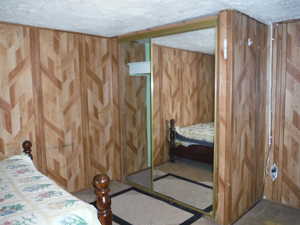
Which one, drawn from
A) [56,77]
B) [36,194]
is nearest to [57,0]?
[56,77]

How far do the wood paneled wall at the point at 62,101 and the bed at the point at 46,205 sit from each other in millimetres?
1203

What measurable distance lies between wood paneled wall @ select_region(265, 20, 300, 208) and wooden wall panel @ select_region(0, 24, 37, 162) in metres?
3.27

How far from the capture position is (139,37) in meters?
3.44

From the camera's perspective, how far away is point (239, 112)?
8.92ft

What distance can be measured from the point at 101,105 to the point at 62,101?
2.13 feet

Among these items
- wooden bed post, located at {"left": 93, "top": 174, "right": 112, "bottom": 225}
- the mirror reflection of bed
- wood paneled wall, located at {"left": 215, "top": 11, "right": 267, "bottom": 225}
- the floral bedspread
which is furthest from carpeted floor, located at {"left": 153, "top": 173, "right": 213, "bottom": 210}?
the floral bedspread

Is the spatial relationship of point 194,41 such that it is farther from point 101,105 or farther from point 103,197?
point 103,197

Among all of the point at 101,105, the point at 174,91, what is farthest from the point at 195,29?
the point at 101,105

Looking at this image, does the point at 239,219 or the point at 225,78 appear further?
the point at 239,219

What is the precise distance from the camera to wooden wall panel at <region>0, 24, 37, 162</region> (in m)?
2.83

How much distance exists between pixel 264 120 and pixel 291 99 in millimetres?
431

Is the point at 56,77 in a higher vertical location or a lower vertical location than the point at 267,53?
lower

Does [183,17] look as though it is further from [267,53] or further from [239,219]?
[239,219]

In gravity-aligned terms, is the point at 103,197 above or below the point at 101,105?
below
